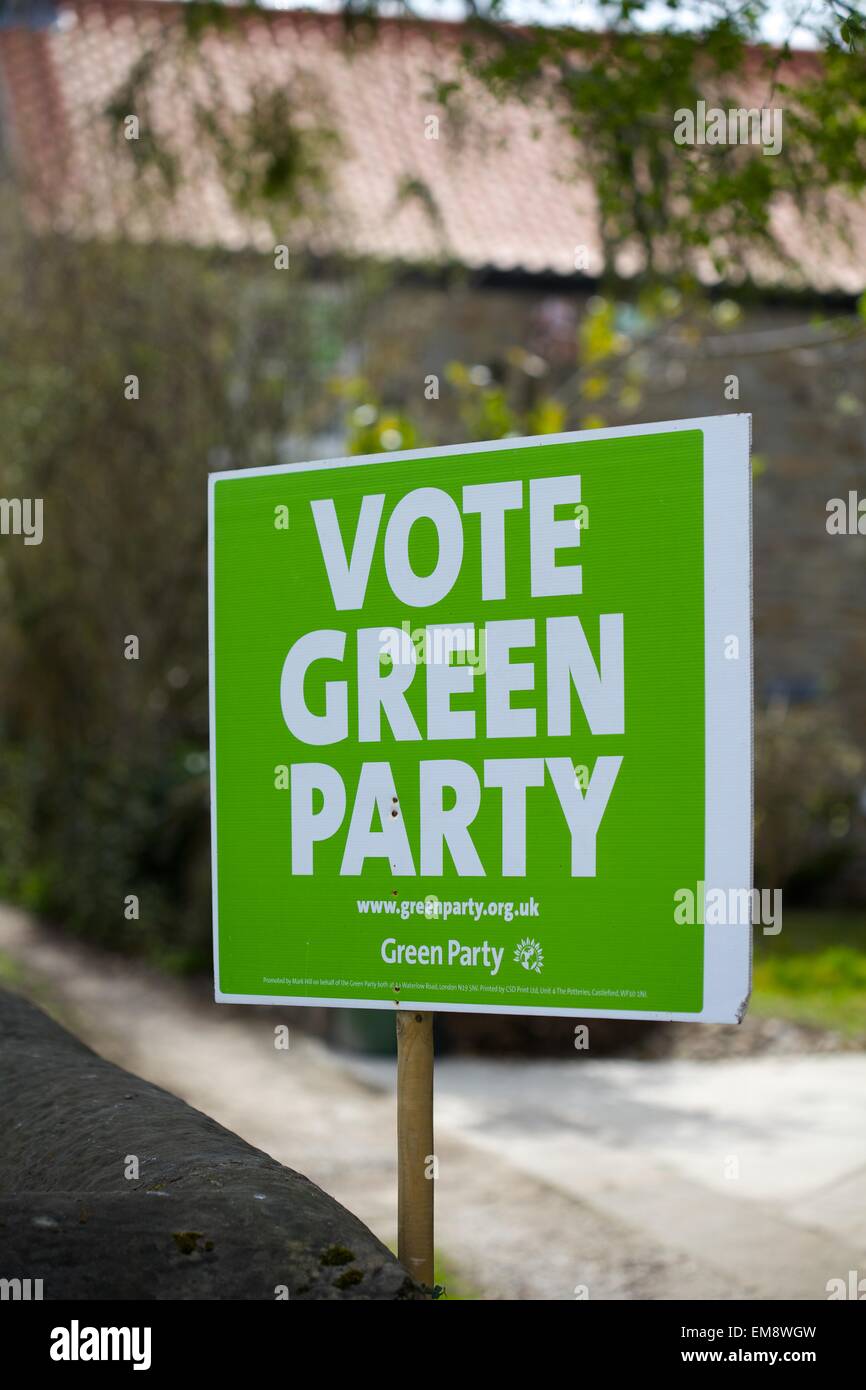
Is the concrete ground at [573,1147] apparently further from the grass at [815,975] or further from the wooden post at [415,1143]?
the wooden post at [415,1143]

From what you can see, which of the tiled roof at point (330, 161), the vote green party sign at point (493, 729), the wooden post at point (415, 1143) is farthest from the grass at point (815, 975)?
the vote green party sign at point (493, 729)

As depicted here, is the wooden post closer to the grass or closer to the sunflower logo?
the sunflower logo

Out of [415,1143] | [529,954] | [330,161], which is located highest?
[330,161]

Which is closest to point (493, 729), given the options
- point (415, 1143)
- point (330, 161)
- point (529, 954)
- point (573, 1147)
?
point (529, 954)

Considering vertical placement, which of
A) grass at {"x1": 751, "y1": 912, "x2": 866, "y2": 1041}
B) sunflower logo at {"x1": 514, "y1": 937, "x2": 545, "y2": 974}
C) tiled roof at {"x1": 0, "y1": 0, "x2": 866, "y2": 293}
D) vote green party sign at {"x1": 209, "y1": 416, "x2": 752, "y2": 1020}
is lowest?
grass at {"x1": 751, "y1": 912, "x2": 866, "y2": 1041}

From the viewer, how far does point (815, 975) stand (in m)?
9.57

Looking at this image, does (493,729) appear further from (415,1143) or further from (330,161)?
(330,161)

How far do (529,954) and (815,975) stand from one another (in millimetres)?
7634

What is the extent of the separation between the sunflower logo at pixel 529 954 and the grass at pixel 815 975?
648 centimetres

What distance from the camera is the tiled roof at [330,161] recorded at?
9.69 metres

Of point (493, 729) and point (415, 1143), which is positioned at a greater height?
point (493, 729)

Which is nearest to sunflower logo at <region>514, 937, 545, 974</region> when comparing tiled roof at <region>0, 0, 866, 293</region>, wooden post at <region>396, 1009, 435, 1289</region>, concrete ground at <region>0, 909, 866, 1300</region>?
wooden post at <region>396, 1009, 435, 1289</region>

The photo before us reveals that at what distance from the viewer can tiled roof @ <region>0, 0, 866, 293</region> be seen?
9688mm

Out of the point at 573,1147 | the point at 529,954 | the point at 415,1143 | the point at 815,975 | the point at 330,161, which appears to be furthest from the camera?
the point at 330,161
